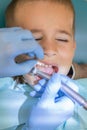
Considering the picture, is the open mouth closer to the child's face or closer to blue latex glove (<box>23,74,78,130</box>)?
the child's face

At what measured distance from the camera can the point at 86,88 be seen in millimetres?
1281

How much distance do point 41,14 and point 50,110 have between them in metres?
0.41

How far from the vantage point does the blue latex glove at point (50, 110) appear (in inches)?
39.8

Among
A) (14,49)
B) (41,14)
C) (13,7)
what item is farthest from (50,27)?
(14,49)

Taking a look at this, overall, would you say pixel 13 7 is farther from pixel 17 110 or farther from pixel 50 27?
pixel 17 110

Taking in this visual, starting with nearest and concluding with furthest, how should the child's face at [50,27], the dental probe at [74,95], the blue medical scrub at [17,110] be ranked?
the dental probe at [74,95] < the blue medical scrub at [17,110] < the child's face at [50,27]

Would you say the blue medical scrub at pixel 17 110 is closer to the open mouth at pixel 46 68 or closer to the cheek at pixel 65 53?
the open mouth at pixel 46 68

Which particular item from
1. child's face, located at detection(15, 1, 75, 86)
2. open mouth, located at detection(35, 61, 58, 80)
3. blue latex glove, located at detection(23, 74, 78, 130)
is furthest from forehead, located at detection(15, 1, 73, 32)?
blue latex glove, located at detection(23, 74, 78, 130)

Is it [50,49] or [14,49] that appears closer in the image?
[14,49]

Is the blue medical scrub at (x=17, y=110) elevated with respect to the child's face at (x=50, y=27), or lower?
lower

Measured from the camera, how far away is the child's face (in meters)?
1.22

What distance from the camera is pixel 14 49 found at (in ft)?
3.17

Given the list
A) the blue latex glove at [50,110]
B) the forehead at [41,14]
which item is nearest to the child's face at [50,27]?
the forehead at [41,14]

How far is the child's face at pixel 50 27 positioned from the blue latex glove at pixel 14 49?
184mm
